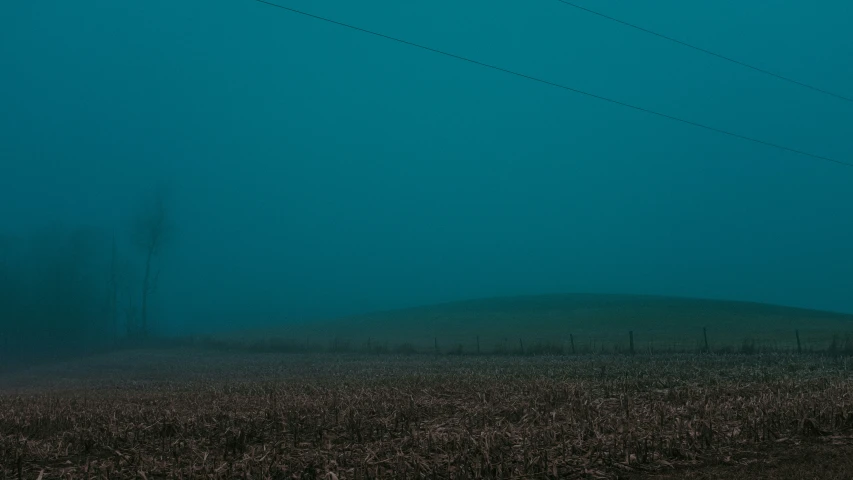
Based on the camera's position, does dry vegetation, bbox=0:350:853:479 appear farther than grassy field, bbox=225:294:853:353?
No

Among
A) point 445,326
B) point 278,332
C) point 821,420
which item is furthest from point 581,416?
point 278,332

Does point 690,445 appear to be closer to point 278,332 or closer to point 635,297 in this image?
point 278,332

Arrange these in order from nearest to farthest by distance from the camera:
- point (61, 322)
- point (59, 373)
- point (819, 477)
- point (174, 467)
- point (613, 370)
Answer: point (819, 477) → point (174, 467) → point (613, 370) → point (59, 373) → point (61, 322)

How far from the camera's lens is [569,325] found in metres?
93.8

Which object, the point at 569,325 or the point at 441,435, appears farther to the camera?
the point at 569,325

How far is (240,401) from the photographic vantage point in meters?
17.5

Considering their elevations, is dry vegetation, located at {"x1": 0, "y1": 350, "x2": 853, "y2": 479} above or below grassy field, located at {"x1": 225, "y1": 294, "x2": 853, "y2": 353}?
below

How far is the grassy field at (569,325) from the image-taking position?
74.8 meters

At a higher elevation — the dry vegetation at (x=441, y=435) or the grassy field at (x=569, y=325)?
the grassy field at (x=569, y=325)

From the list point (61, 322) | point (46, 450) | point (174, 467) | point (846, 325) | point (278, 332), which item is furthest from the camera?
point (278, 332)

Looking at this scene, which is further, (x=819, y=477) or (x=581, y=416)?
(x=581, y=416)

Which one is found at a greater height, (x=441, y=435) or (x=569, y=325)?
(x=569, y=325)

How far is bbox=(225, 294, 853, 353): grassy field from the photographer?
7481cm

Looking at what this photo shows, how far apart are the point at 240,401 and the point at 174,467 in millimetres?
7745
